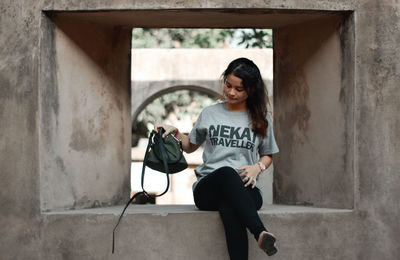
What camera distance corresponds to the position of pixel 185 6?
3.75 metres

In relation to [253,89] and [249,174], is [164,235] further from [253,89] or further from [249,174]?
[253,89]

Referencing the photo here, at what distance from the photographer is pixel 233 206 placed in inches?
133

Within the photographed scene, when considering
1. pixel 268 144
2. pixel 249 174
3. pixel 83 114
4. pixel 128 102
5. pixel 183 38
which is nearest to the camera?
pixel 249 174

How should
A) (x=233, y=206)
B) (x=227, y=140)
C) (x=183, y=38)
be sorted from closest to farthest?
1. (x=233, y=206)
2. (x=227, y=140)
3. (x=183, y=38)

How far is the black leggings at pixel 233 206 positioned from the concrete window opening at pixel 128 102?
2.55 feet

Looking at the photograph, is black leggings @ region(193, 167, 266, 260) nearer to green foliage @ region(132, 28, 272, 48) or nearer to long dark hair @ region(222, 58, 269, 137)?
long dark hair @ region(222, 58, 269, 137)

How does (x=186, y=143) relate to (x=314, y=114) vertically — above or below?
below

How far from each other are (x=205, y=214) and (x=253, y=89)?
2.62ft

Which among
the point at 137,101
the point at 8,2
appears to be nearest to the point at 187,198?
the point at 137,101

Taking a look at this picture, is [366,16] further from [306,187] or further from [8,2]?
[8,2]

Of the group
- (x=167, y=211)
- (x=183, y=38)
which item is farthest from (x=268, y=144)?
(x=183, y=38)

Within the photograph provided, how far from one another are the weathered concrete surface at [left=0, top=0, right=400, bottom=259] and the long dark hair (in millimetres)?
367

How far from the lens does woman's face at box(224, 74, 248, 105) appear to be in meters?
3.70

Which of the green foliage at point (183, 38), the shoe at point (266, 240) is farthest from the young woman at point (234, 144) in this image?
the green foliage at point (183, 38)
